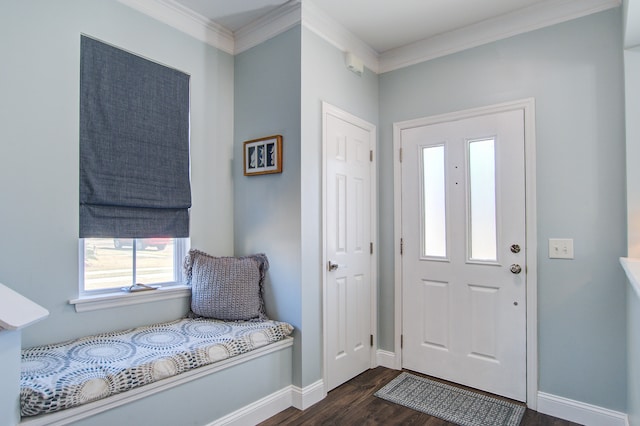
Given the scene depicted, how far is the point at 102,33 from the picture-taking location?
2184 mm

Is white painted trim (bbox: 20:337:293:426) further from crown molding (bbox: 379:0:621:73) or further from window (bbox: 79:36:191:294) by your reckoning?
crown molding (bbox: 379:0:621:73)

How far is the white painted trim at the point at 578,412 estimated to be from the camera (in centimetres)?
216

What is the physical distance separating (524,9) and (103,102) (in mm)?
2771

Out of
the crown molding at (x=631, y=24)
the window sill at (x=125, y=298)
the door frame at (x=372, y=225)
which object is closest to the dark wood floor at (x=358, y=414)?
the door frame at (x=372, y=225)

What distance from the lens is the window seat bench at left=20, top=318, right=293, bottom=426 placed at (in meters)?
1.47

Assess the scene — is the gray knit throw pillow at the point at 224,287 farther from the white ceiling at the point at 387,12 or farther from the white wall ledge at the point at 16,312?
the white ceiling at the point at 387,12

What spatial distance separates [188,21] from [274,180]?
1.27 m

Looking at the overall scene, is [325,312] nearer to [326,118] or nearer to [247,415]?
[247,415]

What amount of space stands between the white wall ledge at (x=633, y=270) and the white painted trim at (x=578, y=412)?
0.91 m

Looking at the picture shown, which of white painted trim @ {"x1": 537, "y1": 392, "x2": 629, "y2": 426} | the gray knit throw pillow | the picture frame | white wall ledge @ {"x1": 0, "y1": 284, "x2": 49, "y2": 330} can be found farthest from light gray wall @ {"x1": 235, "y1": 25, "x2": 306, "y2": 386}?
white painted trim @ {"x1": 537, "y1": 392, "x2": 629, "y2": 426}

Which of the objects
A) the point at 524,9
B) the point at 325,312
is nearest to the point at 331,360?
the point at 325,312

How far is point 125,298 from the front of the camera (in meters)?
2.25

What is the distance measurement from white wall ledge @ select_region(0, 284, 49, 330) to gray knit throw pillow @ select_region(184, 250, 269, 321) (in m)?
1.09

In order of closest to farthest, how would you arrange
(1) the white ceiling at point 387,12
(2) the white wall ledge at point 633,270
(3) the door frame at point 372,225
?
(2) the white wall ledge at point 633,270 → (1) the white ceiling at point 387,12 → (3) the door frame at point 372,225
